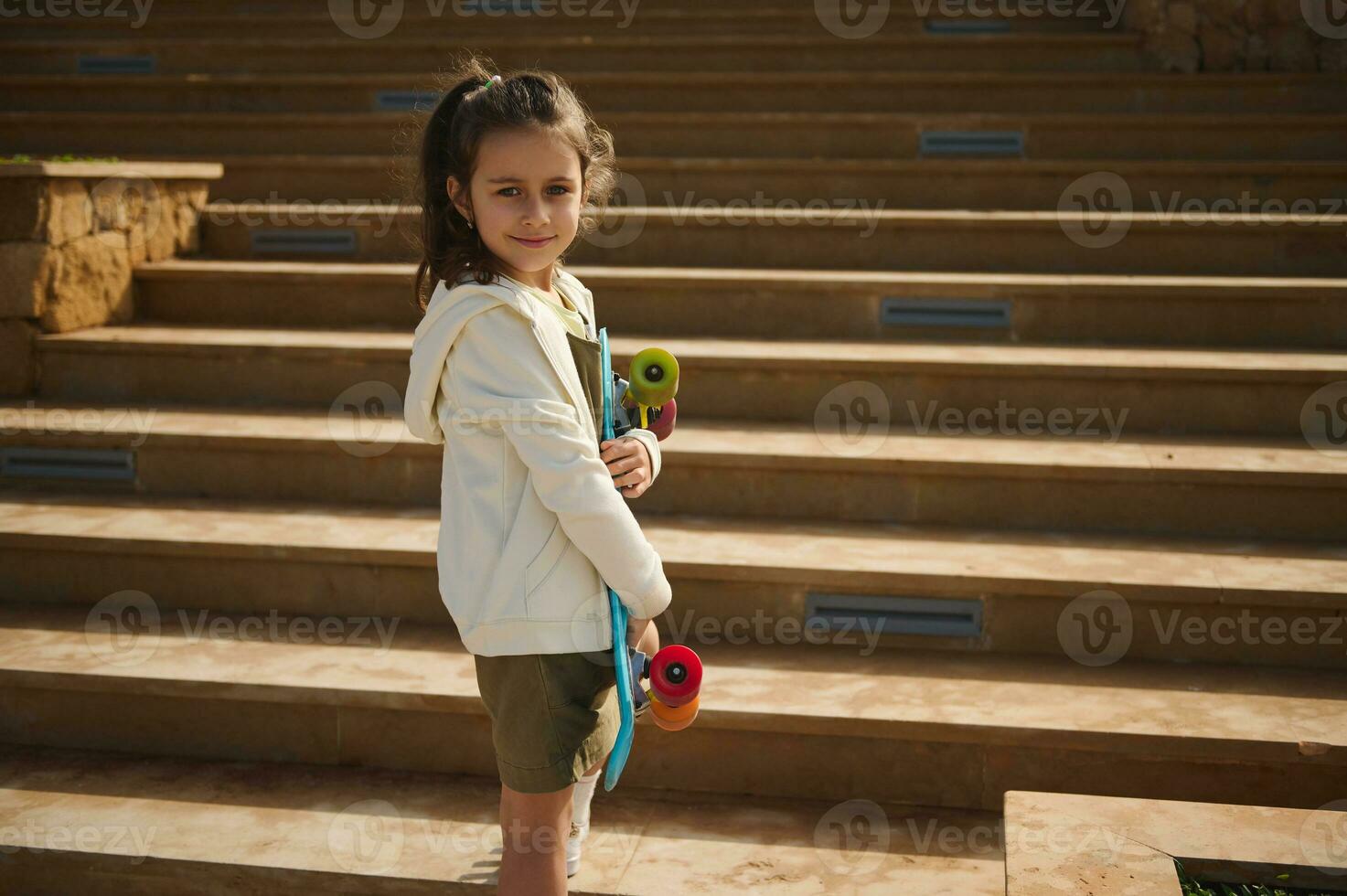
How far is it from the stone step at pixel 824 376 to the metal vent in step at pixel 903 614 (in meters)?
0.75

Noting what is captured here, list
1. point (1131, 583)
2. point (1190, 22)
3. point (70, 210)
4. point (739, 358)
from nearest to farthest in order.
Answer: point (1131, 583) → point (739, 358) → point (70, 210) → point (1190, 22)

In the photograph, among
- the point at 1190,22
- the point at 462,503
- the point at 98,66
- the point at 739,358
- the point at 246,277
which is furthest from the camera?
the point at 98,66

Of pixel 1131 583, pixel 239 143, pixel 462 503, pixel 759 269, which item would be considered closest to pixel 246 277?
pixel 239 143

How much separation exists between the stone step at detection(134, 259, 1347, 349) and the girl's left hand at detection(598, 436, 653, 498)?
2.07m

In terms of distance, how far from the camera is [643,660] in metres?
2.03

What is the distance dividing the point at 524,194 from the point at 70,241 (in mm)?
2687

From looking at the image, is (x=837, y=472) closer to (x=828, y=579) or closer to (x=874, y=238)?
(x=828, y=579)

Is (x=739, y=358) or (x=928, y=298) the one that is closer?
(x=739, y=358)

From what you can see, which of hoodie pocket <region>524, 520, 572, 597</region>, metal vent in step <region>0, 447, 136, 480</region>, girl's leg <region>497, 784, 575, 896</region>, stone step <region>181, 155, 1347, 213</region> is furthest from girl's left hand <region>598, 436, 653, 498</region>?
stone step <region>181, 155, 1347, 213</region>

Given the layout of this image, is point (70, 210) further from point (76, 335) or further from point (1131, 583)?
point (1131, 583)

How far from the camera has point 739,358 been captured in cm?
362

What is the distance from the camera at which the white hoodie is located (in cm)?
179

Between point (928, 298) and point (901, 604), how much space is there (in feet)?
4.23

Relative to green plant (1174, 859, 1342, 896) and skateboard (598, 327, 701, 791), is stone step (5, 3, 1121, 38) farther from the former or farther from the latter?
green plant (1174, 859, 1342, 896)
